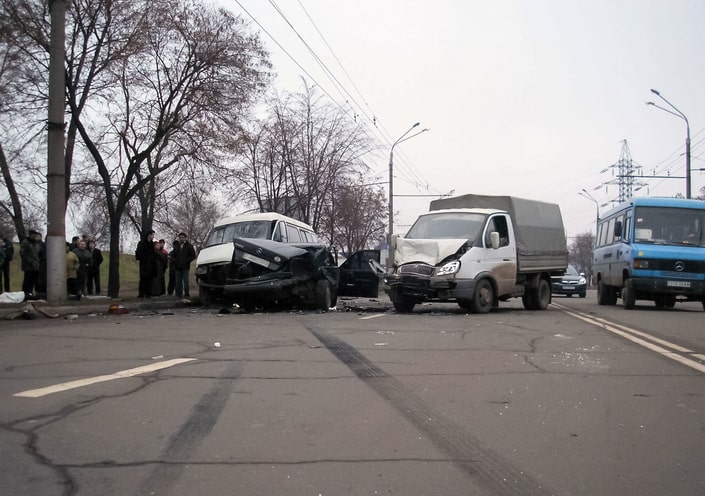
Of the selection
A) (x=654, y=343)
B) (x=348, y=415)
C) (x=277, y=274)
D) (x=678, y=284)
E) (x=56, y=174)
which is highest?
(x=56, y=174)

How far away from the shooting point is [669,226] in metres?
16.0

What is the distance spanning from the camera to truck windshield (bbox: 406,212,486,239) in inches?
543

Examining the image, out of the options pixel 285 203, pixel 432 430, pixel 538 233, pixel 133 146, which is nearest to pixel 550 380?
pixel 432 430

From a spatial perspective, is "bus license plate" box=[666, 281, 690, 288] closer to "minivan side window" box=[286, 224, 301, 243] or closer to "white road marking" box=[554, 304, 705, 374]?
"white road marking" box=[554, 304, 705, 374]

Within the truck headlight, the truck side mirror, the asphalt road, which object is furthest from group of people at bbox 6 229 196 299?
the truck side mirror

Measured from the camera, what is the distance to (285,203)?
32312 millimetres

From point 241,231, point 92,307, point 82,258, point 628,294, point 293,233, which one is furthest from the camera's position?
point 82,258

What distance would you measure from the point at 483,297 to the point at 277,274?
4540 mm

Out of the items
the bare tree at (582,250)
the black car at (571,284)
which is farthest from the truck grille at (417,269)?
the bare tree at (582,250)

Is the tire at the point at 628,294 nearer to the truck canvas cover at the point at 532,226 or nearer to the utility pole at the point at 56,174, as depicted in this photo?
the truck canvas cover at the point at 532,226

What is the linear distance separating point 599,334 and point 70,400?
7.87m

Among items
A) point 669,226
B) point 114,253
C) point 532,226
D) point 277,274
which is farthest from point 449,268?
point 114,253

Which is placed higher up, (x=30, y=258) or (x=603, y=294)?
(x=30, y=258)

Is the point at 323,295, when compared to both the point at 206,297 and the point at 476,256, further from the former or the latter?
the point at 476,256
